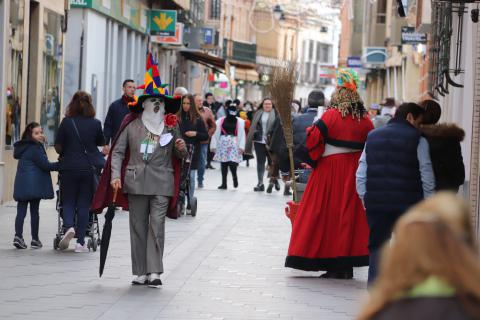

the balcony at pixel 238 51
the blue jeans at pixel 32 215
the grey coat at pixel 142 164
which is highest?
the balcony at pixel 238 51

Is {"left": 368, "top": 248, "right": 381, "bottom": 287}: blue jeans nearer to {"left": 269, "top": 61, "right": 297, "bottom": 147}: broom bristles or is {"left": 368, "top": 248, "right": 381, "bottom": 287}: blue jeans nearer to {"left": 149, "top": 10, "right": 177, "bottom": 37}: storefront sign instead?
{"left": 269, "top": 61, "right": 297, "bottom": 147}: broom bristles

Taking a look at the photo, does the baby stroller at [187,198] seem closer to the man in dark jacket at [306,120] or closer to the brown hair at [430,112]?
the man in dark jacket at [306,120]

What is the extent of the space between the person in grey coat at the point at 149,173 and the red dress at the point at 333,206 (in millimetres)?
1336

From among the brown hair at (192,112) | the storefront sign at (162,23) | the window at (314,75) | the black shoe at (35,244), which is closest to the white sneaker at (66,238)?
the black shoe at (35,244)

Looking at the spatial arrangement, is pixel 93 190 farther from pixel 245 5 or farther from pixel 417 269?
pixel 245 5

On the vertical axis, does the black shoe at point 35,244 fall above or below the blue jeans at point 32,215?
below

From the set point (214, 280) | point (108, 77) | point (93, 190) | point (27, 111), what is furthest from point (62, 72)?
point (214, 280)

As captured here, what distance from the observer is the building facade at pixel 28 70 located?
2064 cm

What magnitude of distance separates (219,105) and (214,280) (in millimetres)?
31907

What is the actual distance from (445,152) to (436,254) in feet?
22.1

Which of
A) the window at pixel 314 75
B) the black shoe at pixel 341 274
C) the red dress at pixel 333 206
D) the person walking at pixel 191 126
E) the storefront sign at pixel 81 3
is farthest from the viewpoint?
the window at pixel 314 75

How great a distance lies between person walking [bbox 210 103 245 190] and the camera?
27234 millimetres

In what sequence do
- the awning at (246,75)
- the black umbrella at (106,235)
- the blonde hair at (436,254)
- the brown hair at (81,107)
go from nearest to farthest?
1. the blonde hair at (436,254)
2. the black umbrella at (106,235)
3. the brown hair at (81,107)
4. the awning at (246,75)

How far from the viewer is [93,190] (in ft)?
46.2
